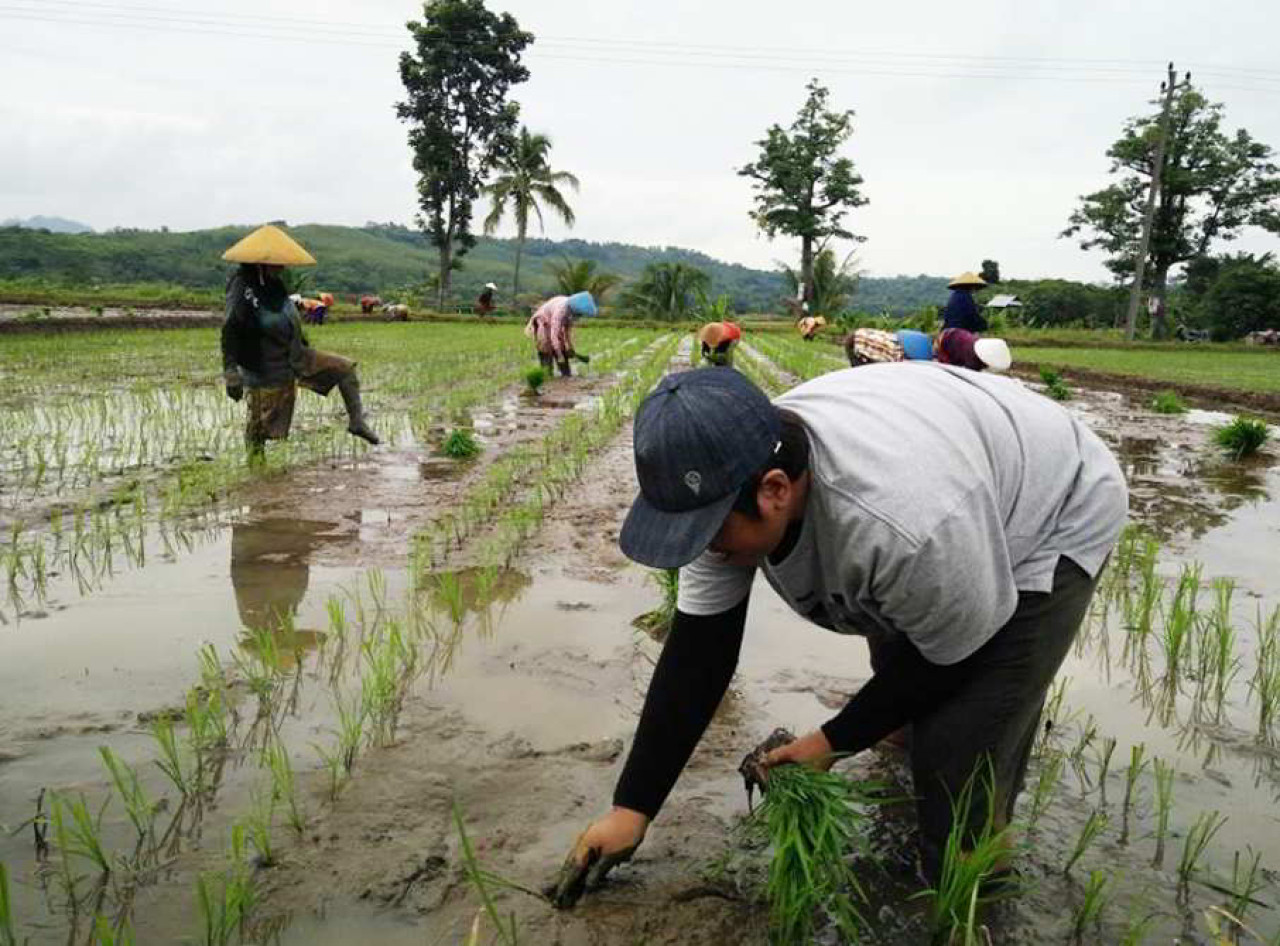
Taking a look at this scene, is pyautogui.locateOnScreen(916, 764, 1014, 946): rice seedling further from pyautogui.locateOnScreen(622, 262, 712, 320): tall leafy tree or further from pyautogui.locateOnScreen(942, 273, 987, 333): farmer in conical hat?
pyautogui.locateOnScreen(622, 262, 712, 320): tall leafy tree

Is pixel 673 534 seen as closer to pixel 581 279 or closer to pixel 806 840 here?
pixel 806 840

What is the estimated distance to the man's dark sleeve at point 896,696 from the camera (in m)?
1.46

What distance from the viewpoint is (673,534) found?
48.4 inches

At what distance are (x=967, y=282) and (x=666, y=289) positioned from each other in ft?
83.7

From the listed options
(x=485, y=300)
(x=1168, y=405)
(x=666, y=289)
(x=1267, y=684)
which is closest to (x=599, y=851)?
(x=1267, y=684)

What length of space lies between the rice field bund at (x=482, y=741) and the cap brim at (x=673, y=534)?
1.73 feet

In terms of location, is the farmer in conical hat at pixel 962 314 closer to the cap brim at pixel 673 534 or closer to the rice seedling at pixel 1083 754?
the rice seedling at pixel 1083 754

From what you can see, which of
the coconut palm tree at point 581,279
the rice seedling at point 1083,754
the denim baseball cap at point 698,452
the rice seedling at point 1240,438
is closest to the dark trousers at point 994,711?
the denim baseball cap at point 698,452

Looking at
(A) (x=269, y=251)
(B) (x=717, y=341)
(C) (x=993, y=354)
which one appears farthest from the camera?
(B) (x=717, y=341)

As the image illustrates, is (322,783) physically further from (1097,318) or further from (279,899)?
(1097,318)

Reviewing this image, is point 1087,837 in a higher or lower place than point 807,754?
lower

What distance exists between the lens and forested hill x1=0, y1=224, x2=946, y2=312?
137ft

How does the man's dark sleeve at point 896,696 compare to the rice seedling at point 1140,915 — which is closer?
the man's dark sleeve at point 896,696

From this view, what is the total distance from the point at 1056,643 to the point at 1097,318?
3681 cm
